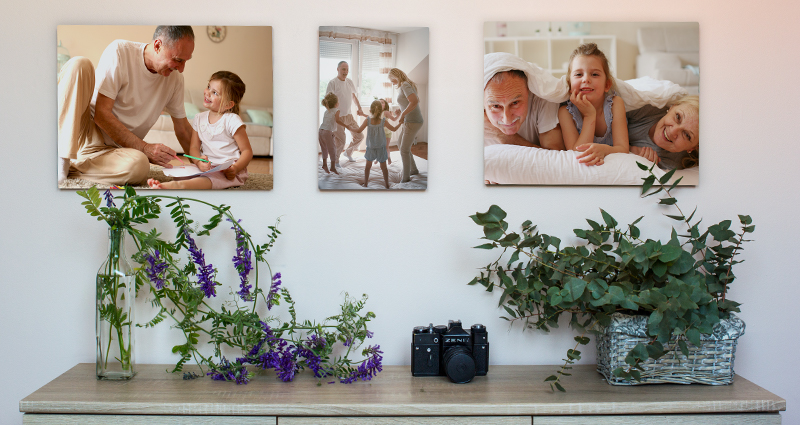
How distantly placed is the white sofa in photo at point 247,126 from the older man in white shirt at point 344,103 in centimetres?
19

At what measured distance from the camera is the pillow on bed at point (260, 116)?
57.6 inches

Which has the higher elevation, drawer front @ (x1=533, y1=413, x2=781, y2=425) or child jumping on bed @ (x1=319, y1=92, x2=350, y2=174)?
child jumping on bed @ (x1=319, y1=92, x2=350, y2=174)

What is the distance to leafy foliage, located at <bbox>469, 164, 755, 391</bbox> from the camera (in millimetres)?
1199

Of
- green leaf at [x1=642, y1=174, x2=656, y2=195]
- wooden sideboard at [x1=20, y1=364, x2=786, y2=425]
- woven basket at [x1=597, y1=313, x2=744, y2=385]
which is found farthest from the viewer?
green leaf at [x1=642, y1=174, x2=656, y2=195]

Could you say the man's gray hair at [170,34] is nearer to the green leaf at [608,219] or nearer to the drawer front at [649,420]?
the green leaf at [608,219]

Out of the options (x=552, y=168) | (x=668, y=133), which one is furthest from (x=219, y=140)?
(x=668, y=133)

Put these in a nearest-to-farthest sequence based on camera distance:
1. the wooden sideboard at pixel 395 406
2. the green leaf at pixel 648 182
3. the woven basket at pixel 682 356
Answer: the wooden sideboard at pixel 395 406
the woven basket at pixel 682 356
the green leaf at pixel 648 182

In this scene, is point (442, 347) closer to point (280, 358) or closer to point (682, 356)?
point (280, 358)

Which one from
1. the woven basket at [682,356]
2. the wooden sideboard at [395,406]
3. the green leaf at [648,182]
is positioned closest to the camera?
the wooden sideboard at [395,406]

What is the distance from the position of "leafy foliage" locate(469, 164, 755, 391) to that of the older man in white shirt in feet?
1.42

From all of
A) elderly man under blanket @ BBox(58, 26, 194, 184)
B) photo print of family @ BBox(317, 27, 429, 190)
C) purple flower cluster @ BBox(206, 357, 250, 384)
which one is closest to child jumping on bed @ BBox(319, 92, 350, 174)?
photo print of family @ BBox(317, 27, 429, 190)

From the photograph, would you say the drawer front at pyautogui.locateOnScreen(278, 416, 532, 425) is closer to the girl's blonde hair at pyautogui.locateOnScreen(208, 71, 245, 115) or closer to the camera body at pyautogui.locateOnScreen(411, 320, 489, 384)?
the camera body at pyautogui.locateOnScreen(411, 320, 489, 384)

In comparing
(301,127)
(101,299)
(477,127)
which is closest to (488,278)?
(477,127)

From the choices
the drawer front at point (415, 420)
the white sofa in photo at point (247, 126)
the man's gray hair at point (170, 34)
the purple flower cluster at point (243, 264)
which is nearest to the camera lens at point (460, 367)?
the drawer front at point (415, 420)
